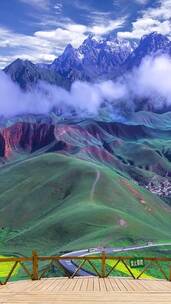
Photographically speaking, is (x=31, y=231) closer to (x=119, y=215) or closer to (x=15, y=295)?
(x=119, y=215)

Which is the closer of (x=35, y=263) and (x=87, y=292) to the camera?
(x=87, y=292)

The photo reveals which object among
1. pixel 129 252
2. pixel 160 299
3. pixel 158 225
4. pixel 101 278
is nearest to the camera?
pixel 160 299

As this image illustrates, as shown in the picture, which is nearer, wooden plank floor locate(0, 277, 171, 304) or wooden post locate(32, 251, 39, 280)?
wooden plank floor locate(0, 277, 171, 304)

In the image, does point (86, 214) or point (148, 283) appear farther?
point (86, 214)

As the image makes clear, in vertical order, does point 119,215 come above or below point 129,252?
below

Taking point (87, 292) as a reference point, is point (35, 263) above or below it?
below

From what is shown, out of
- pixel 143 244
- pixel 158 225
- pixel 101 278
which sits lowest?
pixel 158 225

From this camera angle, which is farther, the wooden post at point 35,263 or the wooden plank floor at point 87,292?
the wooden post at point 35,263

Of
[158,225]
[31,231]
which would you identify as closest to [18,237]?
[31,231]
